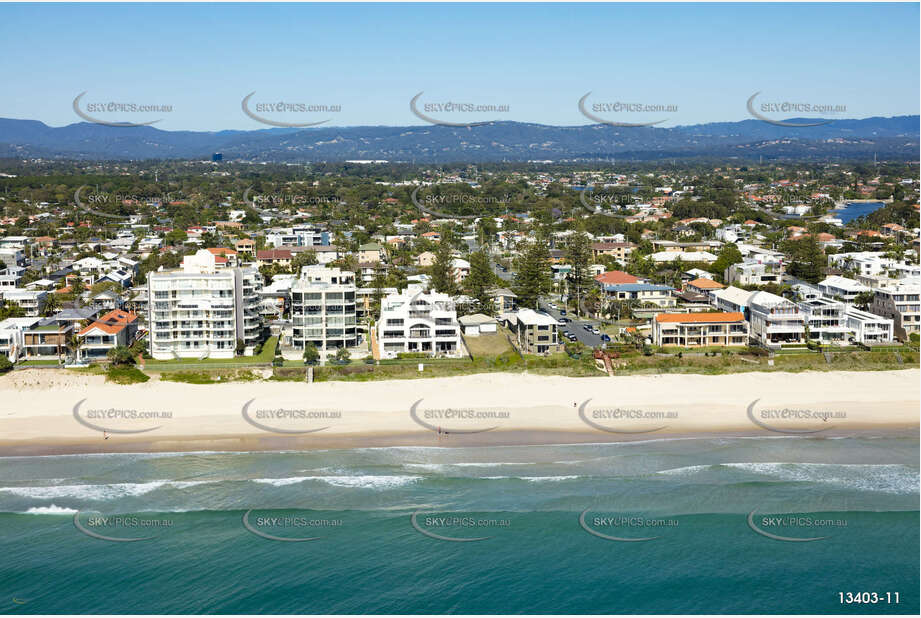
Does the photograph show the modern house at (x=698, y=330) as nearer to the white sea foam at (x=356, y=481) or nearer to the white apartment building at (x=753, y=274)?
the white apartment building at (x=753, y=274)

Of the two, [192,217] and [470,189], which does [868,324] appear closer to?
[192,217]

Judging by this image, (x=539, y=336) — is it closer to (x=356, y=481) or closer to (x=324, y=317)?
(x=324, y=317)

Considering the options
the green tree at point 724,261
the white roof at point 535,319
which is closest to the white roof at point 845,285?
the green tree at point 724,261

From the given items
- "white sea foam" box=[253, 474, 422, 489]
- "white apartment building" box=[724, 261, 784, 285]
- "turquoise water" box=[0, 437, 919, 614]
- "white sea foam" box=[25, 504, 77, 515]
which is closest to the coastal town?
"white apartment building" box=[724, 261, 784, 285]


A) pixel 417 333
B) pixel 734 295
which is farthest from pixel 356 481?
pixel 734 295

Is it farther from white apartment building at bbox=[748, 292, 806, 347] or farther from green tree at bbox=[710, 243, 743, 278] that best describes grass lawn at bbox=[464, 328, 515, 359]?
A: green tree at bbox=[710, 243, 743, 278]

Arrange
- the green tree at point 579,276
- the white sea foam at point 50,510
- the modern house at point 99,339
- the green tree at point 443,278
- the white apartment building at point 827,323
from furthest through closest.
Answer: the green tree at point 579,276 < the green tree at point 443,278 < the white apartment building at point 827,323 < the modern house at point 99,339 < the white sea foam at point 50,510

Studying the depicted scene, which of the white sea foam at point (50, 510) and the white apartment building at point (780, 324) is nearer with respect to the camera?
the white sea foam at point (50, 510)
